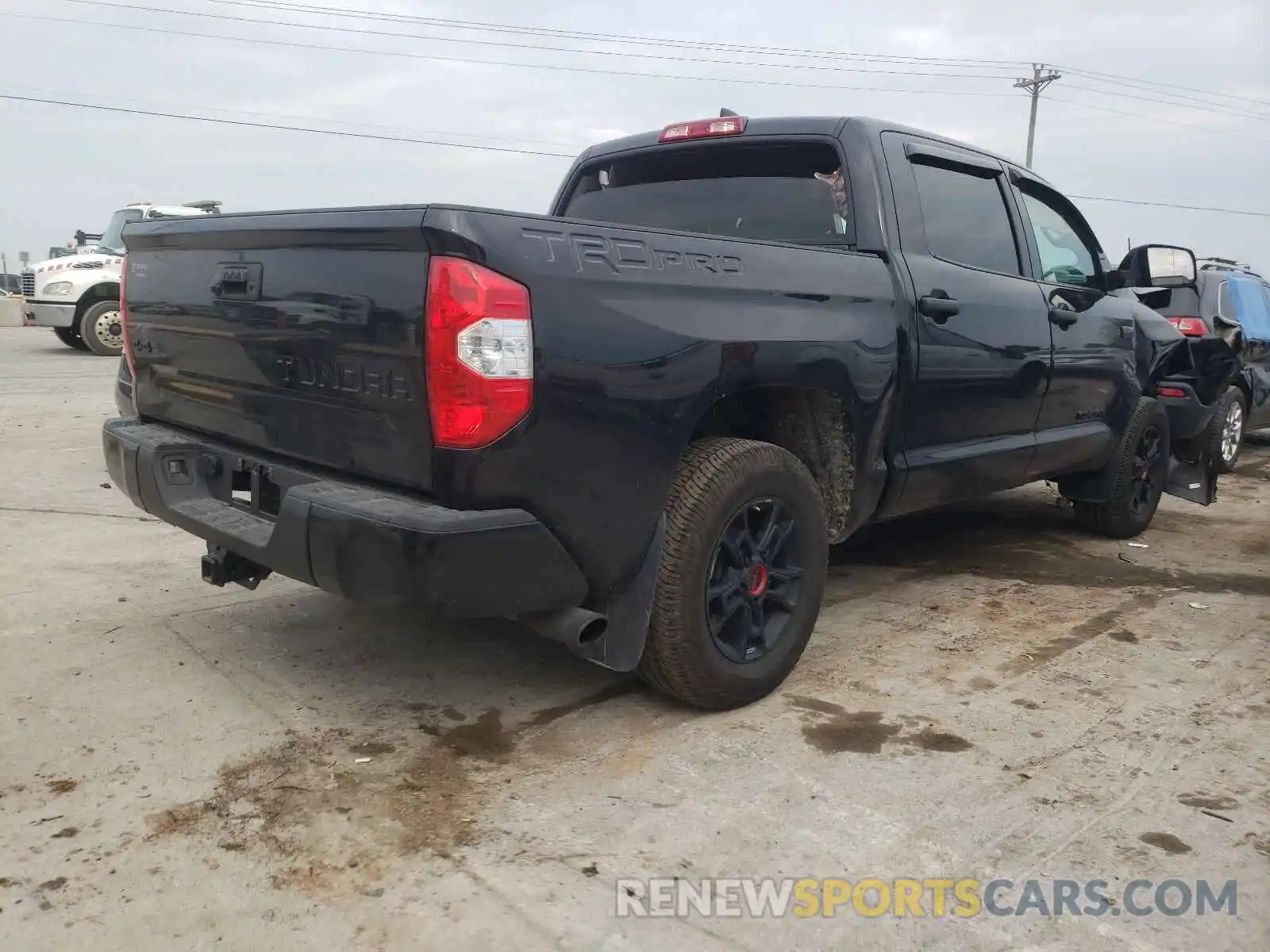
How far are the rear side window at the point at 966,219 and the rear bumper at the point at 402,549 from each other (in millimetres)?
2258

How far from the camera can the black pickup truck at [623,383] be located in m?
2.64

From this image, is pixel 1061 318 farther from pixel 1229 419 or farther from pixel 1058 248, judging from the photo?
pixel 1229 419

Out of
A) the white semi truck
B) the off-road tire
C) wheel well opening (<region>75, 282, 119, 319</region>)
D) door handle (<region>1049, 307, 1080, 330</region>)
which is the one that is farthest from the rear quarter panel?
wheel well opening (<region>75, 282, 119, 319</region>)

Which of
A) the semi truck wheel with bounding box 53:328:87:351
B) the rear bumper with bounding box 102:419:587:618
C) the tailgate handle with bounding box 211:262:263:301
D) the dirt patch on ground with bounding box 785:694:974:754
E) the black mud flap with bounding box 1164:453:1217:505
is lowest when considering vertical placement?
the dirt patch on ground with bounding box 785:694:974:754

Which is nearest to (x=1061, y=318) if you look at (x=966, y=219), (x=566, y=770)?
(x=966, y=219)

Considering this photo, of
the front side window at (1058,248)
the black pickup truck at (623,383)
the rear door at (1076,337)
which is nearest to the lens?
the black pickup truck at (623,383)

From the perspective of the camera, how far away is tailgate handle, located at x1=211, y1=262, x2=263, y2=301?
3.10 metres

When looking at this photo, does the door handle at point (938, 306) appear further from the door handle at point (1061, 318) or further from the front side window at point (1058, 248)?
Answer: the front side window at point (1058, 248)

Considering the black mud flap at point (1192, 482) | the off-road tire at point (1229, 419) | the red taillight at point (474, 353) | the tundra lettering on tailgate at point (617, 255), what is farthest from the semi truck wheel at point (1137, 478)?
the red taillight at point (474, 353)

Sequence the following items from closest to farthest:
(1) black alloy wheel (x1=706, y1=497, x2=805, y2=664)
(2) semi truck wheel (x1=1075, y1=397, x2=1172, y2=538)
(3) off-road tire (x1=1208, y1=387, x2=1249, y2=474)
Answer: (1) black alloy wheel (x1=706, y1=497, x2=805, y2=664) → (2) semi truck wheel (x1=1075, y1=397, x2=1172, y2=538) → (3) off-road tire (x1=1208, y1=387, x2=1249, y2=474)

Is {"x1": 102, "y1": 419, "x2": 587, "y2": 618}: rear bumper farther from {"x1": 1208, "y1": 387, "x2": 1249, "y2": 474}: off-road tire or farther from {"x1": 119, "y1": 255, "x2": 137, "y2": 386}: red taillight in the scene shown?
{"x1": 1208, "y1": 387, "x2": 1249, "y2": 474}: off-road tire

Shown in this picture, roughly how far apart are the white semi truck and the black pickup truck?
1217cm

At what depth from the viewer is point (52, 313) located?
1466 centimetres

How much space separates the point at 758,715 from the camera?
339 cm
